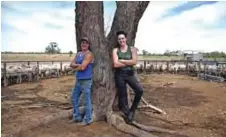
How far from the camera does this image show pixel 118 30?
5.50m

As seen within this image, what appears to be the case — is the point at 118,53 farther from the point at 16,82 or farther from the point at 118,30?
the point at 16,82

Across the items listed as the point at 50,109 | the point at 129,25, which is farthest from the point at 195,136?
the point at 50,109

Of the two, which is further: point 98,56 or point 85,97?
point 98,56

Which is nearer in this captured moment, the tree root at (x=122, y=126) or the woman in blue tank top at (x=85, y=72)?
the tree root at (x=122, y=126)

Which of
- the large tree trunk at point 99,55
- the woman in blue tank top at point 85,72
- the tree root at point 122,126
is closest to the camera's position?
the tree root at point 122,126

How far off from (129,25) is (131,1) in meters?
0.43

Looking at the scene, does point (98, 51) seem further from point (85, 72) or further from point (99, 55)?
point (85, 72)

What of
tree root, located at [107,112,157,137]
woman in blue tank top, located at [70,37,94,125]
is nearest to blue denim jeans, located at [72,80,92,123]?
woman in blue tank top, located at [70,37,94,125]

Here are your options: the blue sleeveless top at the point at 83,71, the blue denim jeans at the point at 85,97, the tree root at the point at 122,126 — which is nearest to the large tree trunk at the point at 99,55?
the tree root at the point at 122,126

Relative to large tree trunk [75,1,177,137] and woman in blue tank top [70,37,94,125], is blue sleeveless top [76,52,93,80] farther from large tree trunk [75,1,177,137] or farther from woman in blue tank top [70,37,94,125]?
large tree trunk [75,1,177,137]

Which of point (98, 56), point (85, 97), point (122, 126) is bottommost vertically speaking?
point (122, 126)

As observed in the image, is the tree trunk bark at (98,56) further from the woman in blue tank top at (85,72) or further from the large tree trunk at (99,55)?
the woman in blue tank top at (85,72)

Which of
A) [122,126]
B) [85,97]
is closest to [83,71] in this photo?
[85,97]

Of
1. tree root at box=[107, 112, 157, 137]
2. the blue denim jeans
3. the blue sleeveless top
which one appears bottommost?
tree root at box=[107, 112, 157, 137]
